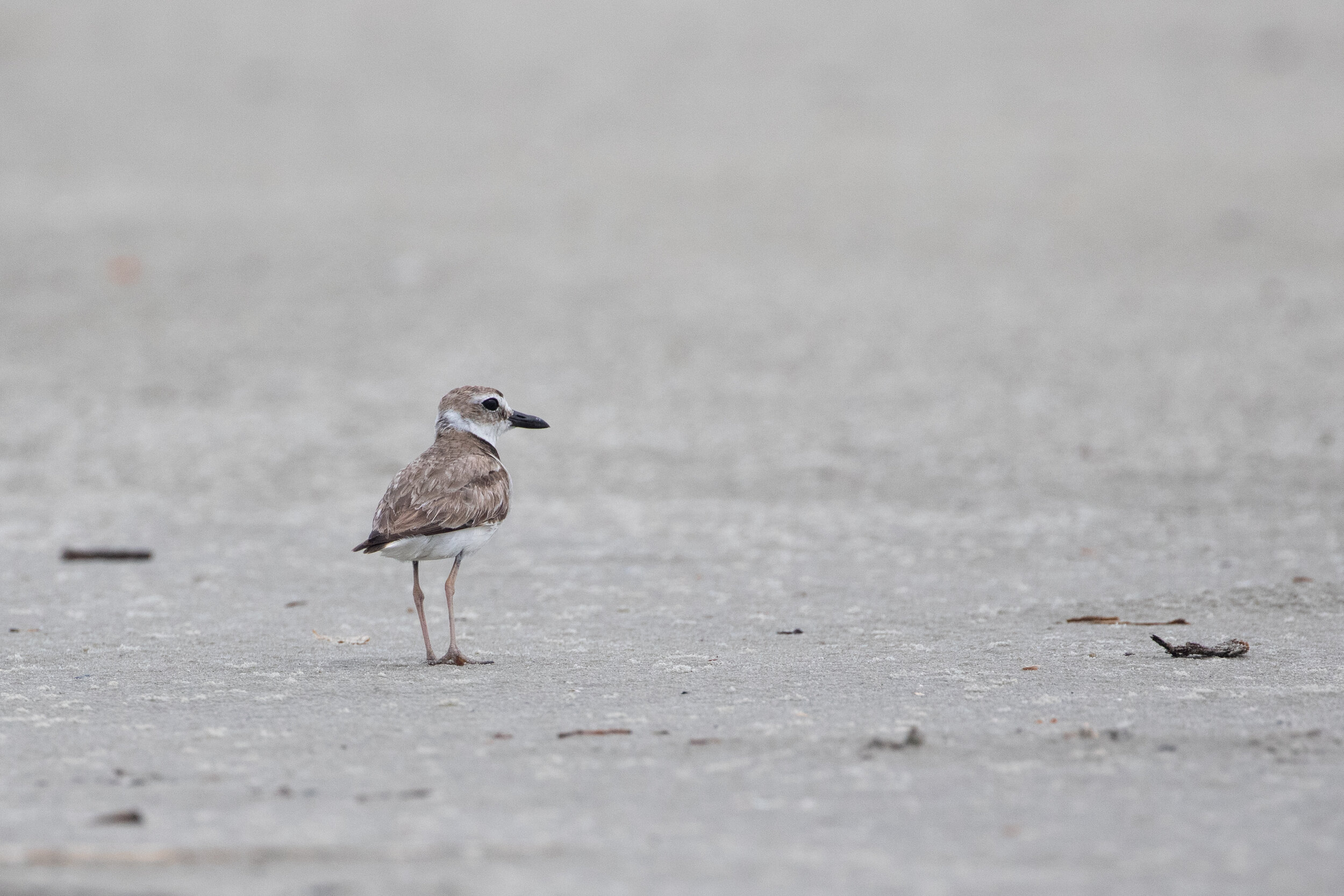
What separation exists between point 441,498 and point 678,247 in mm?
11048

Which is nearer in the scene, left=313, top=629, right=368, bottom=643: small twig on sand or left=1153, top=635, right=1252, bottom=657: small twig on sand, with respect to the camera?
left=1153, top=635, right=1252, bottom=657: small twig on sand

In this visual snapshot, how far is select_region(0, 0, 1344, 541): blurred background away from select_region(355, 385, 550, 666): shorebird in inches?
160

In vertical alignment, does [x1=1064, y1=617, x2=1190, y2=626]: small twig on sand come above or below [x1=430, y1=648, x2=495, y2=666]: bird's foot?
above

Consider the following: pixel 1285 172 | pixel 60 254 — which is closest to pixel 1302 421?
pixel 1285 172

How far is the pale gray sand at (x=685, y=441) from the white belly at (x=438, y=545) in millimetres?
440

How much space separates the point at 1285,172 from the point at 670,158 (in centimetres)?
749

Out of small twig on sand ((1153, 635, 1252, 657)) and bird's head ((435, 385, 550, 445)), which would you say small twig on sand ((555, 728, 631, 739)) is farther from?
bird's head ((435, 385, 550, 445))

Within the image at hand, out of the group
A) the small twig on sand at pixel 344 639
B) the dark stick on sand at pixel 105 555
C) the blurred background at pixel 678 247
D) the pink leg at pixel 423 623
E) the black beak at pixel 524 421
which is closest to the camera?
the pink leg at pixel 423 623

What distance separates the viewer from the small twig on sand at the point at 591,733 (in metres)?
4.65

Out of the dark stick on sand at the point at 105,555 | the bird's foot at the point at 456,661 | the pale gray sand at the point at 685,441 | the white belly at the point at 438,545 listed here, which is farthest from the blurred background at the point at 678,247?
the bird's foot at the point at 456,661

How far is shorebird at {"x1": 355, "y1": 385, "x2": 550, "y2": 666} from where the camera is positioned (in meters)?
6.01

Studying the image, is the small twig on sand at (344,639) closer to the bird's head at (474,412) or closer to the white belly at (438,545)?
the white belly at (438,545)

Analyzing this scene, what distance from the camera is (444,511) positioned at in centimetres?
611

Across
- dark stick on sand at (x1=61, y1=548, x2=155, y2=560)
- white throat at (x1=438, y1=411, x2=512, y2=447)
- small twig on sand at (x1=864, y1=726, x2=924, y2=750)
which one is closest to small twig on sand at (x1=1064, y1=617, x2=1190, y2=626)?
small twig on sand at (x1=864, y1=726, x2=924, y2=750)
